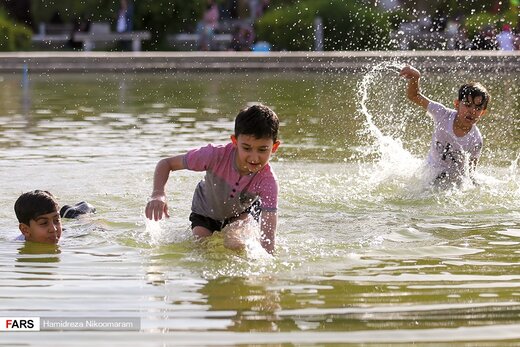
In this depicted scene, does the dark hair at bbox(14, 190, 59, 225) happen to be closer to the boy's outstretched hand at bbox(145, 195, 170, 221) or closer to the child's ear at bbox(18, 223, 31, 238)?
the child's ear at bbox(18, 223, 31, 238)

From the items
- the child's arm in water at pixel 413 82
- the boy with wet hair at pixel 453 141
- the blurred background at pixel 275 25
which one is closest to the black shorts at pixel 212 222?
the child's arm in water at pixel 413 82

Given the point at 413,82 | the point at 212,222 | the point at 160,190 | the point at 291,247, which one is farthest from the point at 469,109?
the point at 160,190

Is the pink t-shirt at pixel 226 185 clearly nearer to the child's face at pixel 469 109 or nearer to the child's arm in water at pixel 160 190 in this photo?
the child's arm in water at pixel 160 190

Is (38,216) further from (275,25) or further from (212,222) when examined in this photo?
(275,25)

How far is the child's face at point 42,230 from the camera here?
24.2 feet

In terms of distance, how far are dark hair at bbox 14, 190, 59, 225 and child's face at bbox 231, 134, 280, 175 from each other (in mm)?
1444

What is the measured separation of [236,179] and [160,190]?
68 cm

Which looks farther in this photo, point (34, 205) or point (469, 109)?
point (469, 109)

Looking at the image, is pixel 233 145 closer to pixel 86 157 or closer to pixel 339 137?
pixel 86 157

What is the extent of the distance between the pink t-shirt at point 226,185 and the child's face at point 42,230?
3.07 feet

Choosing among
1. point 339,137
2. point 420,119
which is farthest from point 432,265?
point 420,119

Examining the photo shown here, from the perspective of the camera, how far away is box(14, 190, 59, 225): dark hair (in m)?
7.34

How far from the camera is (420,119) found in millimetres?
Result: 14969

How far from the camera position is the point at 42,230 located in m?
7.36
